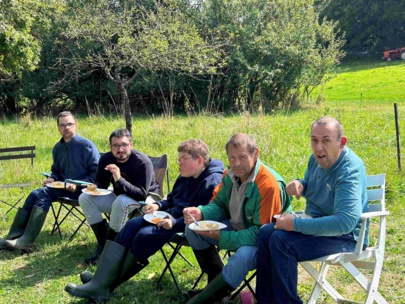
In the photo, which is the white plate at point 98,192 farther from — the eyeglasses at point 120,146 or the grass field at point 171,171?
the grass field at point 171,171

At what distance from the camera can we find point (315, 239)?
2.85 meters

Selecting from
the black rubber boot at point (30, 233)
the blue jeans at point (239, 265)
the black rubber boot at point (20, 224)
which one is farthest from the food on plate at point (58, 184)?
the blue jeans at point (239, 265)

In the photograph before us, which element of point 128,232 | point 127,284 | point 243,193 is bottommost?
point 127,284

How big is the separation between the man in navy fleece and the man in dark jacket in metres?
0.84

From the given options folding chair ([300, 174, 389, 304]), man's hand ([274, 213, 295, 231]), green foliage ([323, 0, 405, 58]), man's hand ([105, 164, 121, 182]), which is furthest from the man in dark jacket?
green foliage ([323, 0, 405, 58])

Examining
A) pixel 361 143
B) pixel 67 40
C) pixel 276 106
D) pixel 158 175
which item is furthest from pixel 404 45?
pixel 158 175

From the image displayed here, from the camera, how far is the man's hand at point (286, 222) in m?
2.80

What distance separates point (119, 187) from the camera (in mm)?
4324

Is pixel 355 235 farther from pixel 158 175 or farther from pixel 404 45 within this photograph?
pixel 404 45

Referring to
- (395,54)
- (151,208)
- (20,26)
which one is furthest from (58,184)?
(395,54)

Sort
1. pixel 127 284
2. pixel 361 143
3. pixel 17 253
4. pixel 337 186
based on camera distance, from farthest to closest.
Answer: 1. pixel 361 143
2. pixel 17 253
3. pixel 127 284
4. pixel 337 186

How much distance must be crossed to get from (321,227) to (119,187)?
2077 millimetres

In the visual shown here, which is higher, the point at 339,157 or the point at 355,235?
the point at 339,157

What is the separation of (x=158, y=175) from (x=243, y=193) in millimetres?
1860
